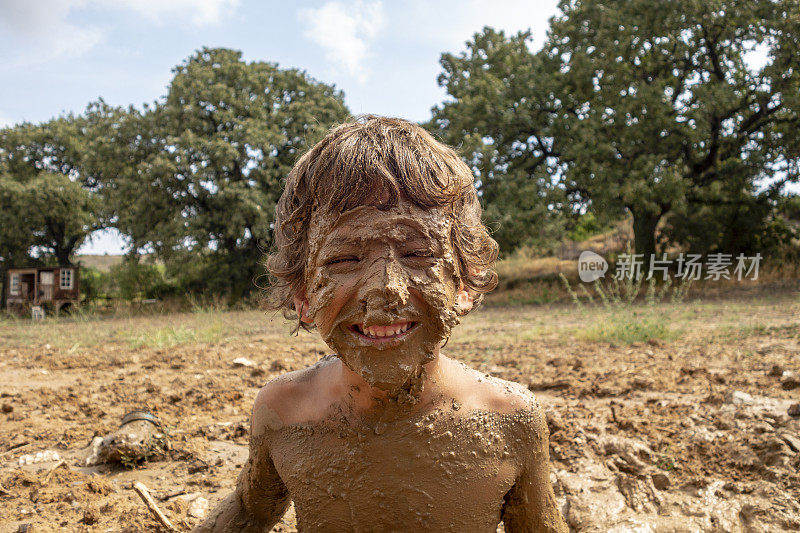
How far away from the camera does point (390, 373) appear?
4.51 feet

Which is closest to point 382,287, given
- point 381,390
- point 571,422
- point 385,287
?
point 385,287

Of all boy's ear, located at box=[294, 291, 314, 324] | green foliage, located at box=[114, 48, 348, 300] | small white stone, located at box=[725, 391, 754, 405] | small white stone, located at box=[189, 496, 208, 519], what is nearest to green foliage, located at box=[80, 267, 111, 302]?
green foliage, located at box=[114, 48, 348, 300]

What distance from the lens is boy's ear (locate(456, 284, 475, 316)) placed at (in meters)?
1.56

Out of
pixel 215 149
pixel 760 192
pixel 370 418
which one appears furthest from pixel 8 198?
pixel 760 192

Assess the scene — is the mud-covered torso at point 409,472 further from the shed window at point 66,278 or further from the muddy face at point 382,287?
the shed window at point 66,278

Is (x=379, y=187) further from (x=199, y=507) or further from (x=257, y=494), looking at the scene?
(x=199, y=507)

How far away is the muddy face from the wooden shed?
19.1m

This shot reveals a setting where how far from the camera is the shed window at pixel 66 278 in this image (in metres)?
18.0

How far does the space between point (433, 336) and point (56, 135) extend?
2548cm

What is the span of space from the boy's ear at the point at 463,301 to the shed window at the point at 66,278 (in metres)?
19.8

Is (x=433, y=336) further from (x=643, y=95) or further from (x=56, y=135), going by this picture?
(x=56, y=135)

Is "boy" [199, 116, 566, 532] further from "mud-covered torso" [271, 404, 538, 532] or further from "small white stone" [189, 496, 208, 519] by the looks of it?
"small white stone" [189, 496, 208, 519]

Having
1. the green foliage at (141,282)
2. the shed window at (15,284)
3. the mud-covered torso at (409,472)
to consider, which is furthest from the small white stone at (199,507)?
the shed window at (15,284)

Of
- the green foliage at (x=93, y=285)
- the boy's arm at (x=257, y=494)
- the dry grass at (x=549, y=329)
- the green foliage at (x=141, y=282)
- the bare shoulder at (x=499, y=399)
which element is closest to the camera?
the bare shoulder at (x=499, y=399)
